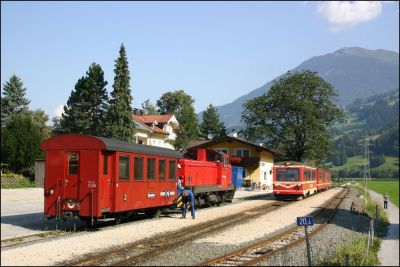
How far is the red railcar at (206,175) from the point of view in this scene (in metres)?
24.5

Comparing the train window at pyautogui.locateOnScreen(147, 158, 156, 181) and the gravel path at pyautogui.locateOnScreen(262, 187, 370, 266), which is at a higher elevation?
the train window at pyautogui.locateOnScreen(147, 158, 156, 181)

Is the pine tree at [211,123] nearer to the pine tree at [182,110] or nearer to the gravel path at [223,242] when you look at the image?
→ the pine tree at [182,110]

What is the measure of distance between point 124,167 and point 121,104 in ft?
131

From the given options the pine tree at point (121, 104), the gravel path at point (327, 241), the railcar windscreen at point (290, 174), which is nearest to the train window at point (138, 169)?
the gravel path at point (327, 241)

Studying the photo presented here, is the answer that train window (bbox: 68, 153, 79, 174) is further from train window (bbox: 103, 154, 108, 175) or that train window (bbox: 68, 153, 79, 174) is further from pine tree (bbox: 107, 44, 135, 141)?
pine tree (bbox: 107, 44, 135, 141)

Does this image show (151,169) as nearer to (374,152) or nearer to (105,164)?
(105,164)

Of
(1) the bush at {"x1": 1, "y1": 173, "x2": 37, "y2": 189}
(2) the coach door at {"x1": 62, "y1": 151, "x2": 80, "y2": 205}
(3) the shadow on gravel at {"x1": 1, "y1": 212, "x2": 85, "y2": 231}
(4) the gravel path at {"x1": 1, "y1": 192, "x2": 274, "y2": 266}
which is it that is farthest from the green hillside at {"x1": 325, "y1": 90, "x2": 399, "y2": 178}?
(1) the bush at {"x1": 1, "y1": 173, "x2": 37, "y2": 189}

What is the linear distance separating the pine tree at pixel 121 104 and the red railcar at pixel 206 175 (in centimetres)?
2614

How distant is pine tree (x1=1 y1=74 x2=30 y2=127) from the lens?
239 ft

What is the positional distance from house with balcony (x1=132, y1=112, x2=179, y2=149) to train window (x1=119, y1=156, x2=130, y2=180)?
172 feet

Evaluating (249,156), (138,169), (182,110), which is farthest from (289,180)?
(182,110)

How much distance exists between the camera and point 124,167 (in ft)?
56.6

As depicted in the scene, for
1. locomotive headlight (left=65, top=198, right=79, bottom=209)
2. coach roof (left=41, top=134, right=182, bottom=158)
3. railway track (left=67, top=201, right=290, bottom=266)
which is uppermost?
coach roof (left=41, top=134, right=182, bottom=158)

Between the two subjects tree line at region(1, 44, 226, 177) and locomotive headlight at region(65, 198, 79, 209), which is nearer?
Result: locomotive headlight at region(65, 198, 79, 209)
